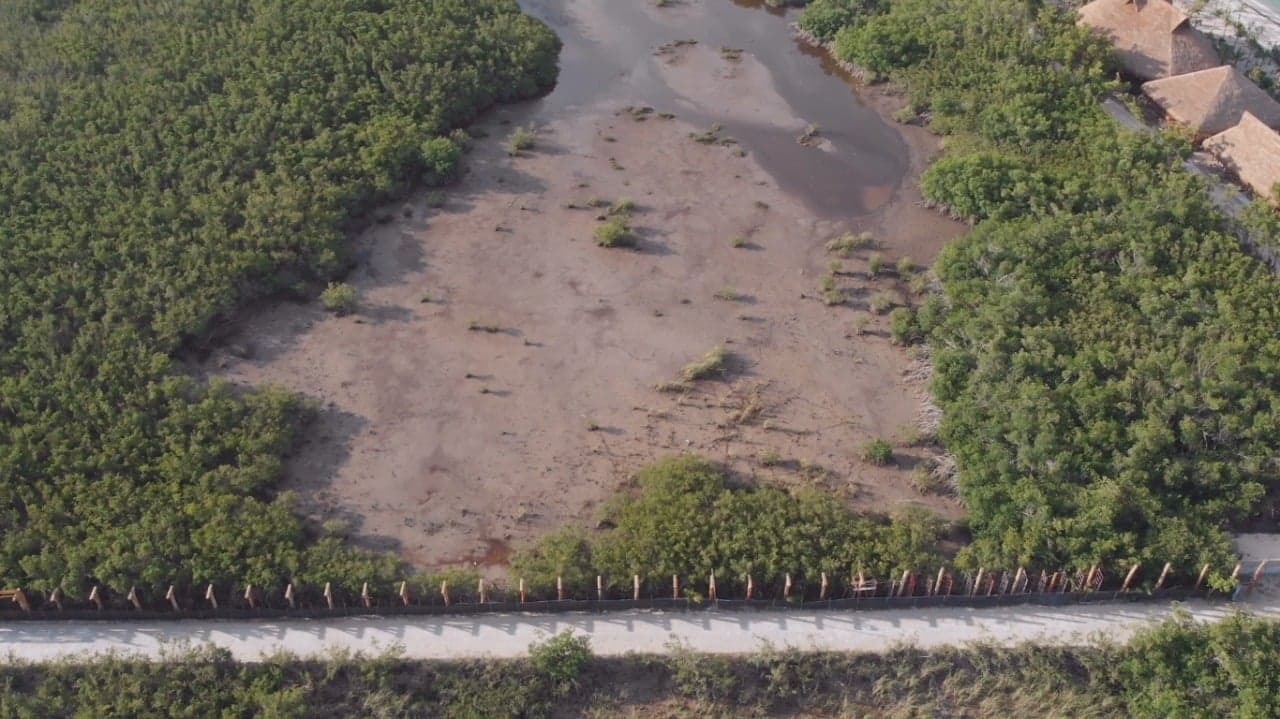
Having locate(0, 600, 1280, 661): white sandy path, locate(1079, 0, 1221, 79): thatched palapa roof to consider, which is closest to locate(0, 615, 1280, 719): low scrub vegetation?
locate(0, 600, 1280, 661): white sandy path

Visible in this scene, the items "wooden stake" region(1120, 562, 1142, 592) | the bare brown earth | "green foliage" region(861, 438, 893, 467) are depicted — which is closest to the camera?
"wooden stake" region(1120, 562, 1142, 592)

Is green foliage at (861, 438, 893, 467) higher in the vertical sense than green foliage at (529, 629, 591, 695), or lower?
higher

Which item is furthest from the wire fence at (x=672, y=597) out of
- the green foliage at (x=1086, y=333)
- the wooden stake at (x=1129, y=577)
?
the green foliage at (x=1086, y=333)

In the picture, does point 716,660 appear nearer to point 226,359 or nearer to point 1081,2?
point 226,359

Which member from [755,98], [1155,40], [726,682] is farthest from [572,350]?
[1155,40]

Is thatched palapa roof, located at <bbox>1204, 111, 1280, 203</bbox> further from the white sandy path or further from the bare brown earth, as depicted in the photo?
the white sandy path

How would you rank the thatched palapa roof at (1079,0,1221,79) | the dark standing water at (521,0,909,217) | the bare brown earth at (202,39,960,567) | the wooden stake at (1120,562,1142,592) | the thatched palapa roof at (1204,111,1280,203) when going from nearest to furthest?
the wooden stake at (1120,562,1142,592) → the bare brown earth at (202,39,960,567) → the thatched palapa roof at (1204,111,1280,203) → the dark standing water at (521,0,909,217) → the thatched palapa roof at (1079,0,1221,79)

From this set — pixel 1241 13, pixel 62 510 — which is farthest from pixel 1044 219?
pixel 62 510
